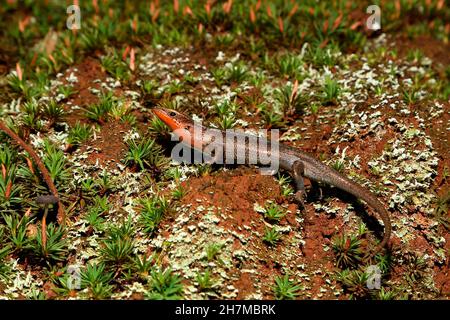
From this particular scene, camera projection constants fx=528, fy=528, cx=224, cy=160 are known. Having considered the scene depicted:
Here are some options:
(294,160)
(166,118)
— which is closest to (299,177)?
(294,160)

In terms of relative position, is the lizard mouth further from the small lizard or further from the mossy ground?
the mossy ground

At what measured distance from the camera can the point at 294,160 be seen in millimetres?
7402

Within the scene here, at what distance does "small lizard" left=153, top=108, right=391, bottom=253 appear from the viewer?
6.88 metres

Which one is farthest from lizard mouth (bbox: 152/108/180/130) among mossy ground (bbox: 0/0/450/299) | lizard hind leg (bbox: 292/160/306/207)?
lizard hind leg (bbox: 292/160/306/207)

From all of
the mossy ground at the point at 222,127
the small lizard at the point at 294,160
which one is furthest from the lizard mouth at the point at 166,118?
the mossy ground at the point at 222,127

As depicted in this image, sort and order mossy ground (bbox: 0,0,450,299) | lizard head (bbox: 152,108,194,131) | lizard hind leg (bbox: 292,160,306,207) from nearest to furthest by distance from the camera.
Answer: mossy ground (bbox: 0,0,450,299), lizard hind leg (bbox: 292,160,306,207), lizard head (bbox: 152,108,194,131)

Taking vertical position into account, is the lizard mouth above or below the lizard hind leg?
above

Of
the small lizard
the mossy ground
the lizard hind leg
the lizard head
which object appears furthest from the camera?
the lizard head

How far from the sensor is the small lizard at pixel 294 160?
6.88m

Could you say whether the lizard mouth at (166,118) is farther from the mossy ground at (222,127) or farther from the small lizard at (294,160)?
the mossy ground at (222,127)

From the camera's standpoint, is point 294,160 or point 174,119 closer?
point 294,160

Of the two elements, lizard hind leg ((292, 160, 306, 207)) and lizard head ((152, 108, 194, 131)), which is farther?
lizard head ((152, 108, 194, 131))

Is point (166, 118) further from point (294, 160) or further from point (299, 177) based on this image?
point (299, 177)

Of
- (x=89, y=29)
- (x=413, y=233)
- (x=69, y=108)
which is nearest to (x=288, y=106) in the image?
(x=413, y=233)
